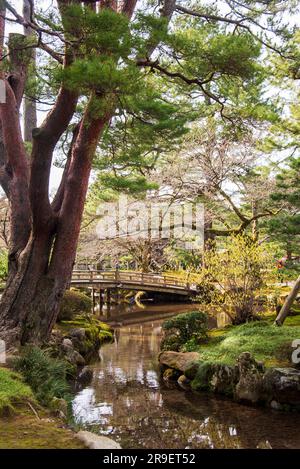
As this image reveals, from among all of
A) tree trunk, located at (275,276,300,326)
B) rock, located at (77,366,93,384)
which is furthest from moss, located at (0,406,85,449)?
tree trunk, located at (275,276,300,326)

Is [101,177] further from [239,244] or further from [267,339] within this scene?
[267,339]

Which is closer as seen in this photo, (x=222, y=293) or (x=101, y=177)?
(x=222, y=293)

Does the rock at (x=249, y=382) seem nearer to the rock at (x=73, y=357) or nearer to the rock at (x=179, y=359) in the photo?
the rock at (x=179, y=359)

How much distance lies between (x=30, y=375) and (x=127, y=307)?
17.0m

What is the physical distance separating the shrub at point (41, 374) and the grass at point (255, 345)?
288 cm

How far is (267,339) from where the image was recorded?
8.29 meters

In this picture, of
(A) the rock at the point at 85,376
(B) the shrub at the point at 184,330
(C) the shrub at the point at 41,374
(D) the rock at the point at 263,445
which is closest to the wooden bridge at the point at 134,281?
(B) the shrub at the point at 184,330

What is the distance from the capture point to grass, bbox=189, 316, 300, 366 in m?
7.61

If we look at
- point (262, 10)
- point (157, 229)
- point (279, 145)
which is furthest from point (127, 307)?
point (262, 10)

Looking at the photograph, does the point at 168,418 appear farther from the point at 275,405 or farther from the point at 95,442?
the point at 95,442

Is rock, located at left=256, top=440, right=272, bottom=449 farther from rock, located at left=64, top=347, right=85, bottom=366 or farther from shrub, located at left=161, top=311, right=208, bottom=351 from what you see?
rock, located at left=64, top=347, right=85, bottom=366

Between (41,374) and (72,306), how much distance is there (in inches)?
295

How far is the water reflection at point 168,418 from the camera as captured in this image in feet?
16.9
